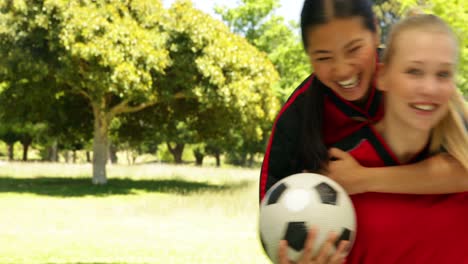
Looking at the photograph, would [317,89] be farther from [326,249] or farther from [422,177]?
[326,249]

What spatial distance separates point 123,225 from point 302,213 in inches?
501

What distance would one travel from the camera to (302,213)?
3180mm

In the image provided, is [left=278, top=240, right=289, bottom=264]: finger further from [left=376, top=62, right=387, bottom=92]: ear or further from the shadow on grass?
the shadow on grass

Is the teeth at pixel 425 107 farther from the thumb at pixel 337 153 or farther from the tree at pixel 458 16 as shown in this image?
the tree at pixel 458 16

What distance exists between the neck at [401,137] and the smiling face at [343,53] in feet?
0.87

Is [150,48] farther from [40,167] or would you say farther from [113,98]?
[40,167]

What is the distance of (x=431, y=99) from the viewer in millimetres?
2943

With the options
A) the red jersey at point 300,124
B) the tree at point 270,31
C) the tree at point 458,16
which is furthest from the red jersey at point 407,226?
the tree at point 270,31

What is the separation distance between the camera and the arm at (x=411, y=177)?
3189 millimetres

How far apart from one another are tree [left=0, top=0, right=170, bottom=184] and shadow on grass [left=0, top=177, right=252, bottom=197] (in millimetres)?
3884

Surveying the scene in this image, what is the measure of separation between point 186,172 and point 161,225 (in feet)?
77.8

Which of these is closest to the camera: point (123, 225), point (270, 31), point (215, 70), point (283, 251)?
point (283, 251)

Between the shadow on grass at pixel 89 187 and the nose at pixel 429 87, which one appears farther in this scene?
the shadow on grass at pixel 89 187

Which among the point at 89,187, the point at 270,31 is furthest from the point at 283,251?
the point at 270,31
